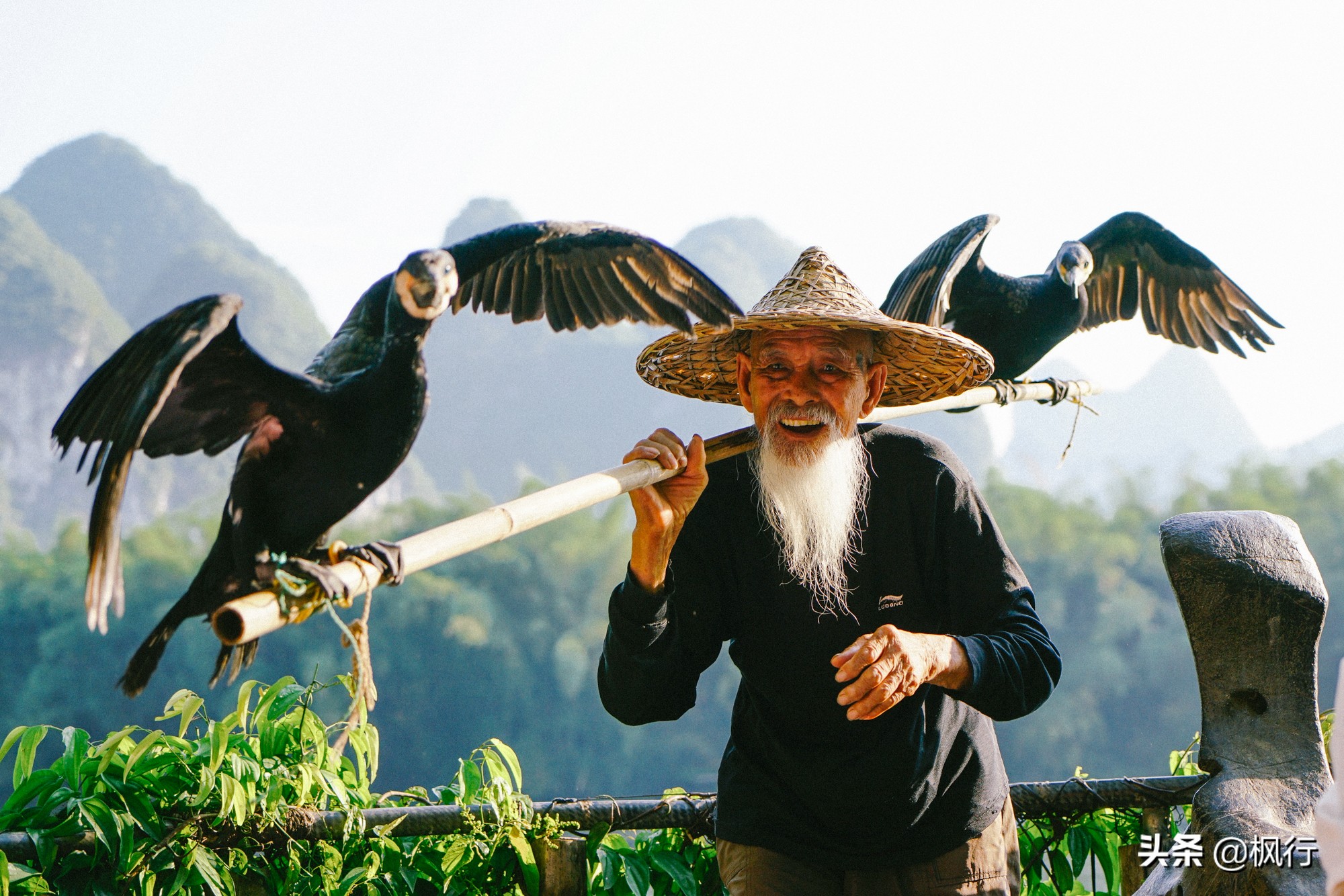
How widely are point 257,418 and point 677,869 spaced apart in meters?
1.34

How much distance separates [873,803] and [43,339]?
3578cm

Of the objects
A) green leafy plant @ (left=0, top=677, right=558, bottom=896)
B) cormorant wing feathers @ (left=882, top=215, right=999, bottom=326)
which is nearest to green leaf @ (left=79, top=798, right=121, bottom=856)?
green leafy plant @ (left=0, top=677, right=558, bottom=896)

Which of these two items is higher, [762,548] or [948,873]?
[762,548]

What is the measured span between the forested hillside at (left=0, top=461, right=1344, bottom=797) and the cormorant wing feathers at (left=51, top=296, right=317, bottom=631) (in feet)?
76.9

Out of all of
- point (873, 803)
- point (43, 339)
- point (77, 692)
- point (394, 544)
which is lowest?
point (77, 692)

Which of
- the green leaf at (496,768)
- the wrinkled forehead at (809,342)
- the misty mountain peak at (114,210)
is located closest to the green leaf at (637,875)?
the green leaf at (496,768)

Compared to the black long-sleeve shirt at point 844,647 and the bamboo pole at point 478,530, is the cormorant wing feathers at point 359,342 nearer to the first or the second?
the bamboo pole at point 478,530

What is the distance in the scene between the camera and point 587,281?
1.52m

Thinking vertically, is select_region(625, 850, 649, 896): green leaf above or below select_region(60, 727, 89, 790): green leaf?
below

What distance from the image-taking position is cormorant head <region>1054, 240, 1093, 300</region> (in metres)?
2.67

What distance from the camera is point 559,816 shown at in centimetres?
211

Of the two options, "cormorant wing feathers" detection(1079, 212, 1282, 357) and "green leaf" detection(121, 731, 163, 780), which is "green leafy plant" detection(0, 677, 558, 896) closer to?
"green leaf" detection(121, 731, 163, 780)

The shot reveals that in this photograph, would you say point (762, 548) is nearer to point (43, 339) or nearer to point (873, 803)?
point (873, 803)

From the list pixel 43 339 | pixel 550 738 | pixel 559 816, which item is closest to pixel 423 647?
pixel 550 738
